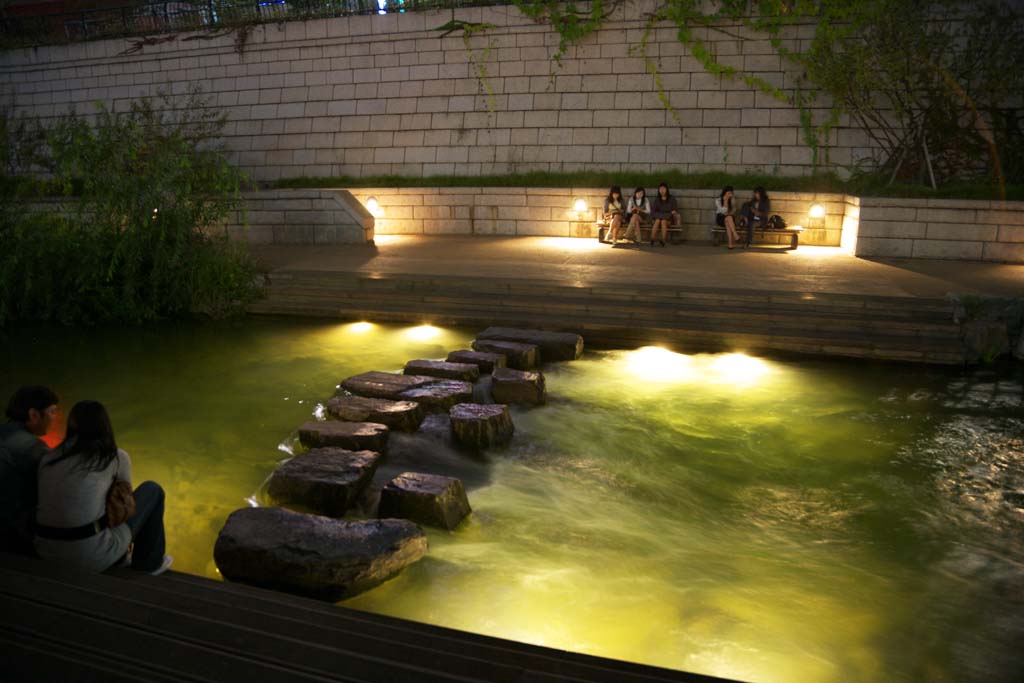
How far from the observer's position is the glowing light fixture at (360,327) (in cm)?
874

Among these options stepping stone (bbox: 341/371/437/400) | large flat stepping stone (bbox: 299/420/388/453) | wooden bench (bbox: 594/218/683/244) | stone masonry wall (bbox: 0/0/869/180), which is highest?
stone masonry wall (bbox: 0/0/869/180)

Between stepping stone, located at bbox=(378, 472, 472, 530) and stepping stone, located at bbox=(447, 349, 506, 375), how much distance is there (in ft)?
7.99

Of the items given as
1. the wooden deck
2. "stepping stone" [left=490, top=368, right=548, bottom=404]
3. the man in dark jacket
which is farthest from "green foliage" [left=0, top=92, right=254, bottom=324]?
the wooden deck

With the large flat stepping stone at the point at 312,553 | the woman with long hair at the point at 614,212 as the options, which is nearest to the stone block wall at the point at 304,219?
the woman with long hair at the point at 614,212

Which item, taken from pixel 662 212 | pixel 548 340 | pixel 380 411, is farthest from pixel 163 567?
pixel 662 212

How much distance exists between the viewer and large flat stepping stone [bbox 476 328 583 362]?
7531 millimetres

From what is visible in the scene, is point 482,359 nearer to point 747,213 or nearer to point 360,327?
point 360,327

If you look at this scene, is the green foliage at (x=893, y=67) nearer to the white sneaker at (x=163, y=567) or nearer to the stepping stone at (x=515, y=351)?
the stepping stone at (x=515, y=351)

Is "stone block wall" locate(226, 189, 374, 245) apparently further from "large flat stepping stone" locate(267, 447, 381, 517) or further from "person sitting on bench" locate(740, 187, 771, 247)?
"large flat stepping stone" locate(267, 447, 381, 517)

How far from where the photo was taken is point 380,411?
18.4 feet

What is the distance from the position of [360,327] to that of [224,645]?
6.89 meters

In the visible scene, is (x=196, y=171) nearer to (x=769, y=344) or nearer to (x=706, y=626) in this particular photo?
(x=769, y=344)

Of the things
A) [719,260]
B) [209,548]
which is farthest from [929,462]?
[719,260]

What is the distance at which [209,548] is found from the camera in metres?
4.08
